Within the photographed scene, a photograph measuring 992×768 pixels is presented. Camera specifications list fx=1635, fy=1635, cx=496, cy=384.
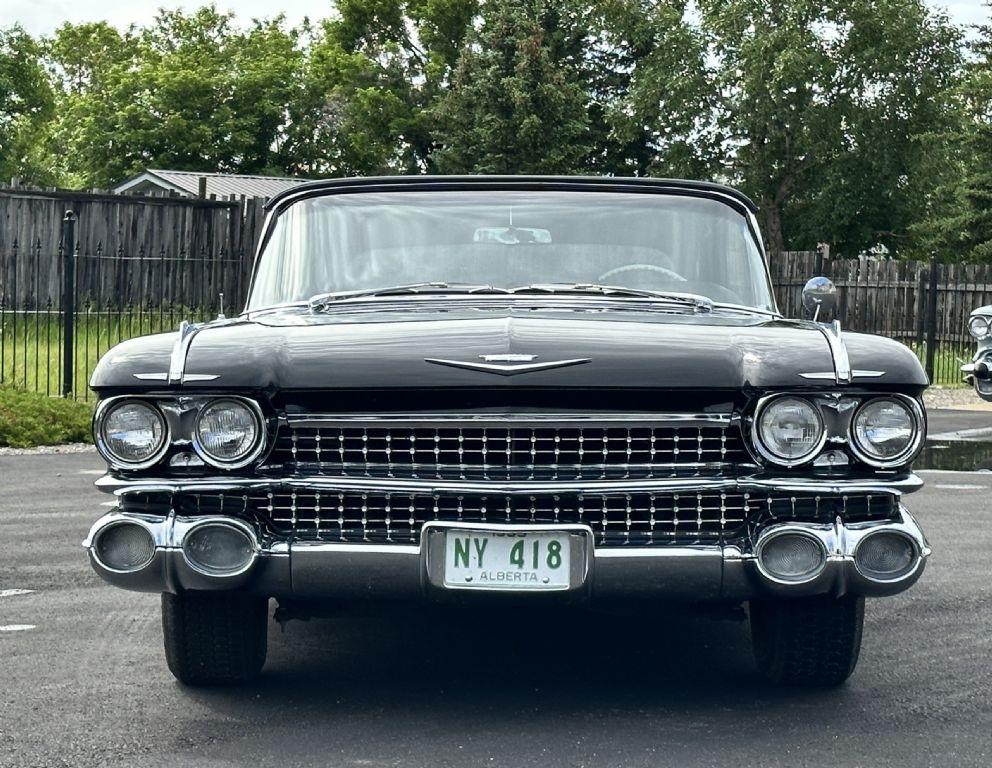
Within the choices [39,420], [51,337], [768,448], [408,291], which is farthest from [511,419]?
[51,337]

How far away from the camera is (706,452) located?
449cm

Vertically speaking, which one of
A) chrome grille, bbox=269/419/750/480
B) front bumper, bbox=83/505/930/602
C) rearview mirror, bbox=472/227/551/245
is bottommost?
front bumper, bbox=83/505/930/602

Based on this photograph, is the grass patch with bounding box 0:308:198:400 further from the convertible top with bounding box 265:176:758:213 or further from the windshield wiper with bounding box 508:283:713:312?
the windshield wiper with bounding box 508:283:713:312

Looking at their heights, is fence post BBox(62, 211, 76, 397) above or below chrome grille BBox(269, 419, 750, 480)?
above

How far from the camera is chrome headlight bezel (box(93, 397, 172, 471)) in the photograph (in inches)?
176

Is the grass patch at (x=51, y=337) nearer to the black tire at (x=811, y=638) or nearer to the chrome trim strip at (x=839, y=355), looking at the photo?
the black tire at (x=811, y=638)

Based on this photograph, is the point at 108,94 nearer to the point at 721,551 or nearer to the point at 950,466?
the point at 950,466

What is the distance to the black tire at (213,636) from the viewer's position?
15.8ft

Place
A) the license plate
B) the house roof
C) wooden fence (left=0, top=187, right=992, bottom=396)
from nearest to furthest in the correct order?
1. the license plate
2. wooden fence (left=0, top=187, right=992, bottom=396)
3. the house roof

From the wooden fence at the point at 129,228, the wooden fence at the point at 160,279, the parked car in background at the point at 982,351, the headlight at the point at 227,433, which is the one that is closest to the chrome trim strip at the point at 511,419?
the headlight at the point at 227,433

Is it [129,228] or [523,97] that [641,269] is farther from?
[523,97]

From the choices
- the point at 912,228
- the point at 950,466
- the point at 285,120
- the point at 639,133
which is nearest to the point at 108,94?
the point at 285,120

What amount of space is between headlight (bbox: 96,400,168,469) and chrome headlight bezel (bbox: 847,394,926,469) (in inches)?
74.5

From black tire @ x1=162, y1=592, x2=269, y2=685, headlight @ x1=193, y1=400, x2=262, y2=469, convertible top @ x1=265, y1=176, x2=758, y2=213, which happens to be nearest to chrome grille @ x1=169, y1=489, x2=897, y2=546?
headlight @ x1=193, y1=400, x2=262, y2=469
